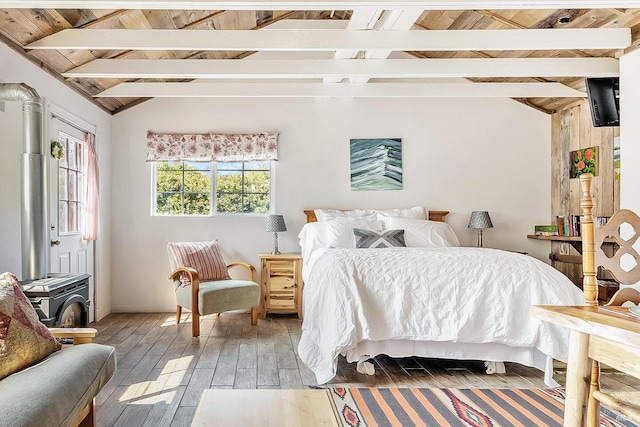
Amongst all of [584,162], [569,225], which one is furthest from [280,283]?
[584,162]

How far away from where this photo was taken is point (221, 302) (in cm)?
417

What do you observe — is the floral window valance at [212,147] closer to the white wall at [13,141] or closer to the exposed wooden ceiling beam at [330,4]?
the white wall at [13,141]

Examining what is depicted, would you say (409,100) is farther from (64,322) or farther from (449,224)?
(64,322)

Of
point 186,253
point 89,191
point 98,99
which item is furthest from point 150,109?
point 186,253

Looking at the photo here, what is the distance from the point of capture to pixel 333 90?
4.80 m

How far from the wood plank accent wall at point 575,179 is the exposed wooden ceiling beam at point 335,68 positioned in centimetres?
95

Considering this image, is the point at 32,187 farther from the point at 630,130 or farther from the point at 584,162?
the point at 584,162

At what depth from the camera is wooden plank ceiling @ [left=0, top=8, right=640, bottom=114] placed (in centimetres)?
322

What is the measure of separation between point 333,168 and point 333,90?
0.96m

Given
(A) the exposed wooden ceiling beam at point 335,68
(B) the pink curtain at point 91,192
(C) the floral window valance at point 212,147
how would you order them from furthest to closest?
(C) the floral window valance at point 212,147 < (B) the pink curtain at point 91,192 < (A) the exposed wooden ceiling beam at point 335,68

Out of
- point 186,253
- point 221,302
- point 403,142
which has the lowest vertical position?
point 221,302

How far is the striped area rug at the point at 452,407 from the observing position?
8.02 feet

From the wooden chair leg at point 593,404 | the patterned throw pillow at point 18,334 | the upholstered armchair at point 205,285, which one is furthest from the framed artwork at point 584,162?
the patterned throw pillow at point 18,334

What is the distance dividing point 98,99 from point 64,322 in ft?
9.52
